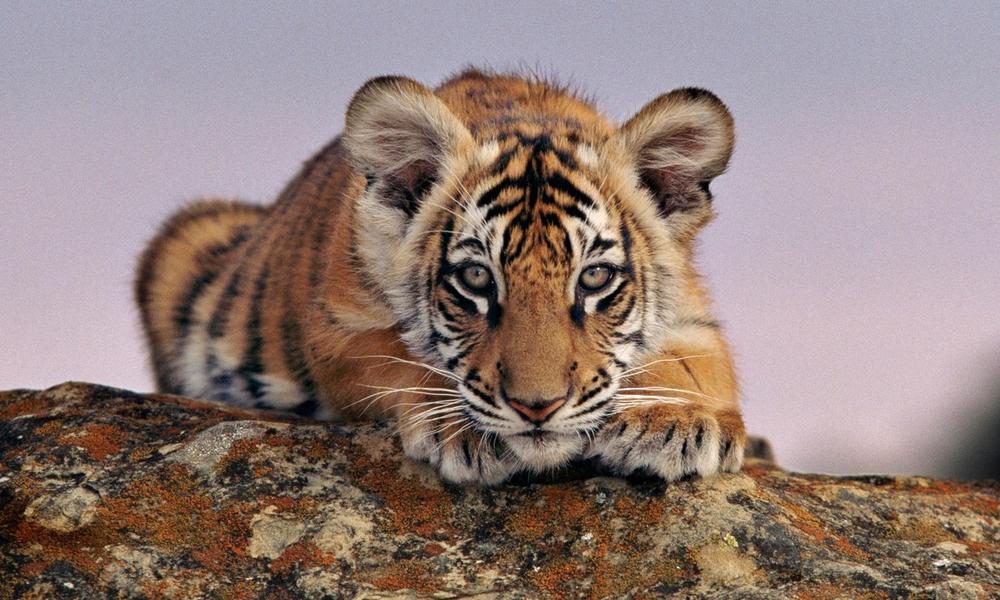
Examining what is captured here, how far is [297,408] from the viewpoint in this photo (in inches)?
234

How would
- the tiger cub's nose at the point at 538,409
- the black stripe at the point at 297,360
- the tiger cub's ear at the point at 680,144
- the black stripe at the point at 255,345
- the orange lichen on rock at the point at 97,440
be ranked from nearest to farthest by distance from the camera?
1. the tiger cub's nose at the point at 538,409
2. the orange lichen on rock at the point at 97,440
3. the tiger cub's ear at the point at 680,144
4. the black stripe at the point at 297,360
5. the black stripe at the point at 255,345

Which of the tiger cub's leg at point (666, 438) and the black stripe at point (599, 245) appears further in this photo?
the black stripe at point (599, 245)

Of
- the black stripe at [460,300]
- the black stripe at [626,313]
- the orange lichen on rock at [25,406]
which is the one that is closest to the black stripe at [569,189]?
the black stripe at [626,313]

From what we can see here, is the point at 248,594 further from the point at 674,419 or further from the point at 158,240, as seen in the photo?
the point at 158,240

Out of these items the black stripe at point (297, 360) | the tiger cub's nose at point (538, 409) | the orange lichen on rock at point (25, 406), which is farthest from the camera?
the black stripe at point (297, 360)

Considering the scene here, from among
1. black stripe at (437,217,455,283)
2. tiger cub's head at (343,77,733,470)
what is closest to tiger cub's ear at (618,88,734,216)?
tiger cub's head at (343,77,733,470)

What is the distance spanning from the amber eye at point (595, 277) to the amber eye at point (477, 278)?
0.35 m

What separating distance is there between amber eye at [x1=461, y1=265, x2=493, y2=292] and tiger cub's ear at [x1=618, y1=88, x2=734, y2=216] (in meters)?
0.97

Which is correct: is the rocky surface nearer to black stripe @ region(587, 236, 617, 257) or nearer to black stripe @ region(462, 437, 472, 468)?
black stripe @ region(462, 437, 472, 468)

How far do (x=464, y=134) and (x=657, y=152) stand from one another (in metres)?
0.83

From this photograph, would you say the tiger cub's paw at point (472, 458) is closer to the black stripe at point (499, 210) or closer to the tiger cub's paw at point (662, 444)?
the tiger cub's paw at point (662, 444)

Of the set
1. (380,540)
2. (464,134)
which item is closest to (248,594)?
(380,540)

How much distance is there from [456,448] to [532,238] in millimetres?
830

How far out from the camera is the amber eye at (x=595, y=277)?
167 inches
